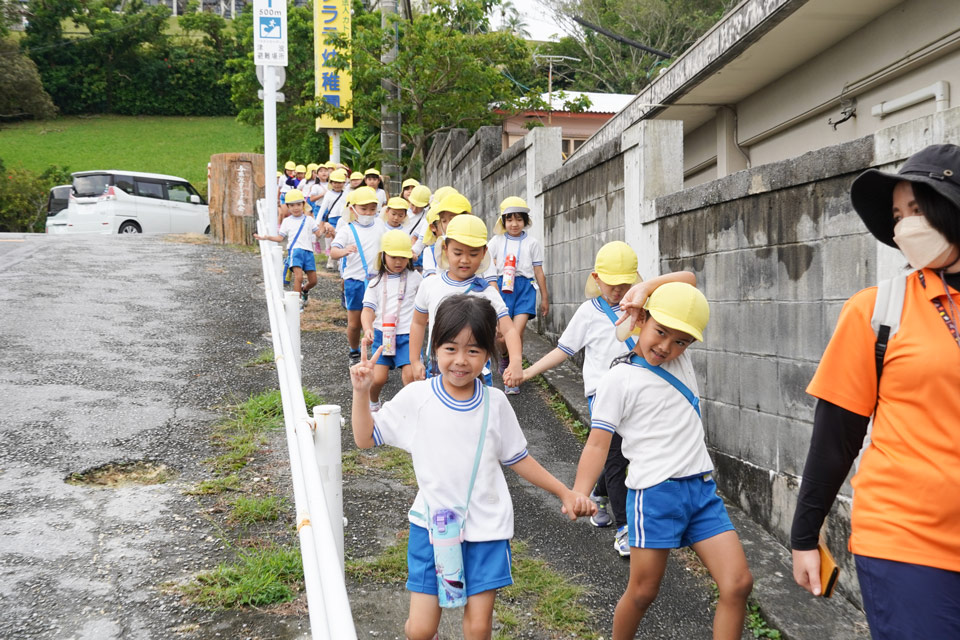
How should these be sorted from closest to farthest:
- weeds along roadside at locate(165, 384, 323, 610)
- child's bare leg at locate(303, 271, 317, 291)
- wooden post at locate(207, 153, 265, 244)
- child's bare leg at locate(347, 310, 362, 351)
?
1. weeds along roadside at locate(165, 384, 323, 610)
2. child's bare leg at locate(347, 310, 362, 351)
3. child's bare leg at locate(303, 271, 317, 291)
4. wooden post at locate(207, 153, 265, 244)

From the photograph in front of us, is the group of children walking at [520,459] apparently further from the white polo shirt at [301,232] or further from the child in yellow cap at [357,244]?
the white polo shirt at [301,232]

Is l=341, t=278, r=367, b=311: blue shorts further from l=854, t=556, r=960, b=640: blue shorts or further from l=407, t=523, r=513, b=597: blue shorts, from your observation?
l=854, t=556, r=960, b=640: blue shorts

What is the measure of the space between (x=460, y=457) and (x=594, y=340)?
1991mm

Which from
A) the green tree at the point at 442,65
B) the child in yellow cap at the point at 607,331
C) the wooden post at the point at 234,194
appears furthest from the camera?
the green tree at the point at 442,65

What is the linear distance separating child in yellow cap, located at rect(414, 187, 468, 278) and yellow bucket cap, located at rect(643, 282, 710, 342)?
10.2 feet

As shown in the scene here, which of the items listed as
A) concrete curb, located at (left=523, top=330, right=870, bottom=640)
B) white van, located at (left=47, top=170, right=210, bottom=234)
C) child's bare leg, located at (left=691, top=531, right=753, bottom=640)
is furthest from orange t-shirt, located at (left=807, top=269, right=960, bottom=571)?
white van, located at (left=47, top=170, right=210, bottom=234)

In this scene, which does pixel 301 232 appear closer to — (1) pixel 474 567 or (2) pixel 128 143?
(1) pixel 474 567

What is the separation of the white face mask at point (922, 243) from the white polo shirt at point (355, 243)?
6.23 metres

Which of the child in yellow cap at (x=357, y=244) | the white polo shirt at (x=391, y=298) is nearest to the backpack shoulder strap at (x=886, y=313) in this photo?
the white polo shirt at (x=391, y=298)

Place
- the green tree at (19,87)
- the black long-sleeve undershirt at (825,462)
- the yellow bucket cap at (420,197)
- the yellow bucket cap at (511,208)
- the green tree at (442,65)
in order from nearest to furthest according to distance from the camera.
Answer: the black long-sleeve undershirt at (825,462) → the yellow bucket cap at (511,208) → the yellow bucket cap at (420,197) → the green tree at (442,65) → the green tree at (19,87)

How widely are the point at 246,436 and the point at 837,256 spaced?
3.88m

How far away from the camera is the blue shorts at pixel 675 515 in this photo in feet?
11.0

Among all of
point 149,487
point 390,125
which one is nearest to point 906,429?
point 149,487

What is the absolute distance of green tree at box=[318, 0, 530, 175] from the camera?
1560 centimetres
